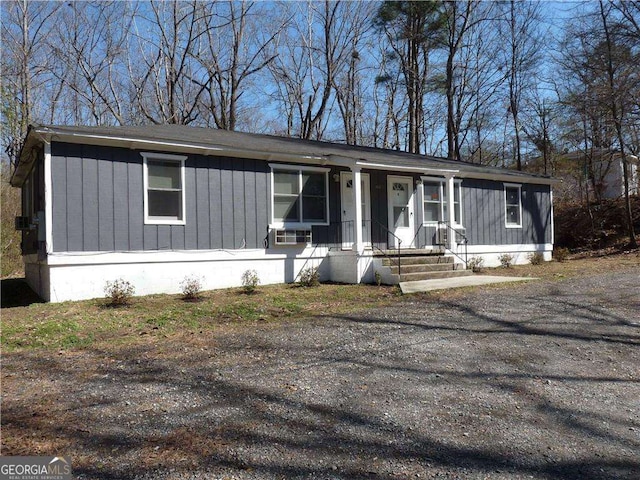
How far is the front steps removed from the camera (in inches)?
407

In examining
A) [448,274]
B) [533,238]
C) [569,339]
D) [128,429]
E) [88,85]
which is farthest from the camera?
[88,85]

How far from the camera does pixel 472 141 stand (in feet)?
96.3

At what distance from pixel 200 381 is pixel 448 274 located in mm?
7896

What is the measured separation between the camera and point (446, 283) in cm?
986

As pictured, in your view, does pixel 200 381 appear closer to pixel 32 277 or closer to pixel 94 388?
pixel 94 388

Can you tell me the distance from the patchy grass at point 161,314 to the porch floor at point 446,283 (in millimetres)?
413

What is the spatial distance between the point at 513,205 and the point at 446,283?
22.3 feet

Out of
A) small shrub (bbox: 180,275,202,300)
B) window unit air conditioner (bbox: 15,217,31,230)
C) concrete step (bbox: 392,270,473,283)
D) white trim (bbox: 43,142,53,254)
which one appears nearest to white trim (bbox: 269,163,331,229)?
small shrub (bbox: 180,275,202,300)

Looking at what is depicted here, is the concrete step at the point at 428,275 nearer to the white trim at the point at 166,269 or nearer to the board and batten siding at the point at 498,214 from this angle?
the white trim at the point at 166,269

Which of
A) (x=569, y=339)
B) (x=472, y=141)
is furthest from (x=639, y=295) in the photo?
(x=472, y=141)

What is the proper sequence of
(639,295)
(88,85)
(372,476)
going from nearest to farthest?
(372,476) → (639,295) → (88,85)

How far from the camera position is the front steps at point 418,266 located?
10.3 metres

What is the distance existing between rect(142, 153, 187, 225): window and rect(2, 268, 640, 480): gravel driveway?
166 inches

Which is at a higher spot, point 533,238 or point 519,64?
point 519,64
